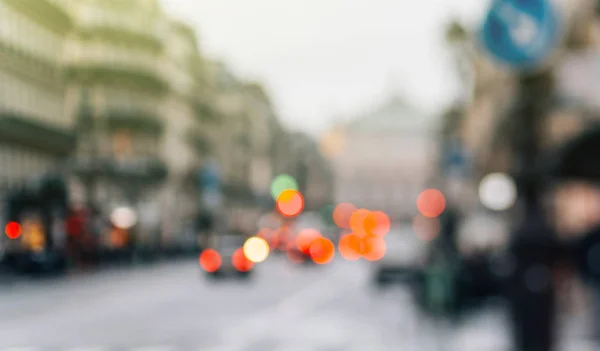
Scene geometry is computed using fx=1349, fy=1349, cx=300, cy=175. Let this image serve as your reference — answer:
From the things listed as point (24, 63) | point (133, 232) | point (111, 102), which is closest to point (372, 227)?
point (111, 102)

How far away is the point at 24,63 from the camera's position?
59.2 meters

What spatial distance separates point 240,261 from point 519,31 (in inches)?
1299

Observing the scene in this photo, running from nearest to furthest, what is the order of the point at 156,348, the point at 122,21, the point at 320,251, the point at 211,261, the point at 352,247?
the point at 156,348, the point at 211,261, the point at 320,251, the point at 122,21, the point at 352,247

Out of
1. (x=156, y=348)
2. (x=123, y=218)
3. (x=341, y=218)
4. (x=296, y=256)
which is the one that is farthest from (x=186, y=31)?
(x=341, y=218)

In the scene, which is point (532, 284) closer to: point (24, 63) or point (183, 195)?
point (24, 63)

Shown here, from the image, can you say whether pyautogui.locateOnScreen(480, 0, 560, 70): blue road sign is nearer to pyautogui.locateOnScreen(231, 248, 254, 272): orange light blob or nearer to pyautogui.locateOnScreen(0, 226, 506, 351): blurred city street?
pyautogui.locateOnScreen(0, 226, 506, 351): blurred city street

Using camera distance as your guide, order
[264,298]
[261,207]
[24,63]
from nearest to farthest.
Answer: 1. [264,298]
2. [24,63]
3. [261,207]

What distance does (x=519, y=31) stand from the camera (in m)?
10.6

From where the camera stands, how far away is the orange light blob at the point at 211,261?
139 feet

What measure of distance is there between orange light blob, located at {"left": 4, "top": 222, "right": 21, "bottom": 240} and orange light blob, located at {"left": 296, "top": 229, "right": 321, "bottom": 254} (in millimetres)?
19963

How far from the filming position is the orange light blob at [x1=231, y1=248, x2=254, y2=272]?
42844 mm

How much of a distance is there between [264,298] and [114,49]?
52.4 m

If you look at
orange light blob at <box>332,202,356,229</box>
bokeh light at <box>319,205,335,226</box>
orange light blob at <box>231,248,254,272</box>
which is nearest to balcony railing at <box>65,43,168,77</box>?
orange light blob at <box>231,248,254,272</box>

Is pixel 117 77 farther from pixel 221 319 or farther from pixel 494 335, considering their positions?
pixel 494 335
